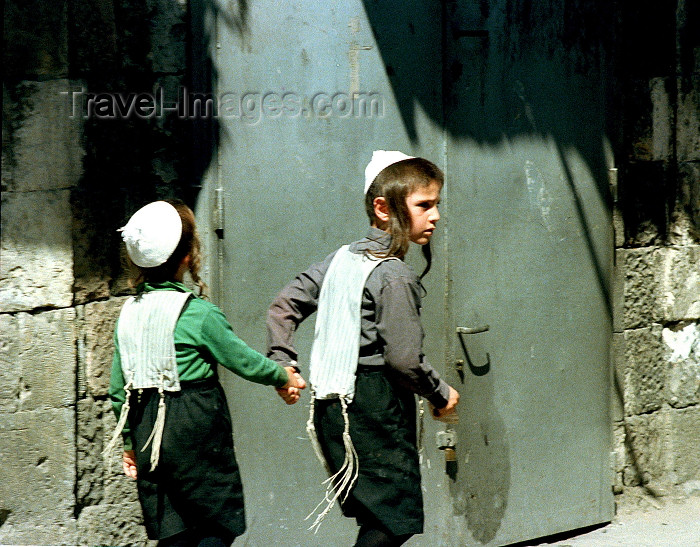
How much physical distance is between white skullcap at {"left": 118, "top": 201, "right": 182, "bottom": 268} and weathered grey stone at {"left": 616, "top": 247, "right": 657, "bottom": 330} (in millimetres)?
2429

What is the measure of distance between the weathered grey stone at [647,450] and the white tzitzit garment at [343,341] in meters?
2.19

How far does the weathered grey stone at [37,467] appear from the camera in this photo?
4.12 metres

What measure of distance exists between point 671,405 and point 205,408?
9.11 feet

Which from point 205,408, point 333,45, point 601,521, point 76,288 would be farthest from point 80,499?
point 601,521

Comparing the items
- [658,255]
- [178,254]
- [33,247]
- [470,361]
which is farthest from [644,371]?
Answer: [33,247]

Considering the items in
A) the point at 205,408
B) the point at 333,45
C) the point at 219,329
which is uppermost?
the point at 333,45

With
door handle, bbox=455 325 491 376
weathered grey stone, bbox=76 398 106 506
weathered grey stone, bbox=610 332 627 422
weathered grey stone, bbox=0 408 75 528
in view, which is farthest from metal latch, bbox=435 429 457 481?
weathered grey stone, bbox=0 408 75 528

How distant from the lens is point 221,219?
4258 millimetres

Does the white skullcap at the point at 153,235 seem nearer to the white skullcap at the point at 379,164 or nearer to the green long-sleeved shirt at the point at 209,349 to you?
the green long-sleeved shirt at the point at 209,349

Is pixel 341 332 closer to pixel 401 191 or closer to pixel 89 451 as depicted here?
pixel 401 191

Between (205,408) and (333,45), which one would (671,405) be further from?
(205,408)

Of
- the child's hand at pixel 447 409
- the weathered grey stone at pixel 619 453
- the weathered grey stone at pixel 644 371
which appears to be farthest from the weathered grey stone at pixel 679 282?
the child's hand at pixel 447 409

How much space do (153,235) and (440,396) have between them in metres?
1.01

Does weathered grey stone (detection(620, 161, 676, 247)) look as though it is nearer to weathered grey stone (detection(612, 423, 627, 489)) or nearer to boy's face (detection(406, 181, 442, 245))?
weathered grey stone (detection(612, 423, 627, 489))
